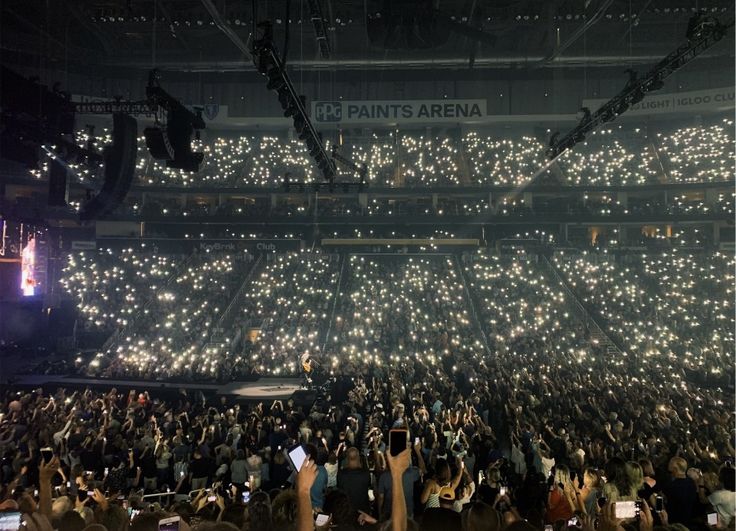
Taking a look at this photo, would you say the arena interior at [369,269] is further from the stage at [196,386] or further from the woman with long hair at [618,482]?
the stage at [196,386]

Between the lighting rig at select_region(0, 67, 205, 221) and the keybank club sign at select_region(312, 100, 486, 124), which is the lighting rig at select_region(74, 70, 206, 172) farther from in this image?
the keybank club sign at select_region(312, 100, 486, 124)

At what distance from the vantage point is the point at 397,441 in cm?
265

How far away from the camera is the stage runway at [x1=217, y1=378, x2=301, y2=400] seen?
13516 millimetres

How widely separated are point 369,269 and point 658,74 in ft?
55.8

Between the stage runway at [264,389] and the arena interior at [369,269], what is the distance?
0.62 feet

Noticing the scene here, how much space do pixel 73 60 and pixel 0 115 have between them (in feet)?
60.6

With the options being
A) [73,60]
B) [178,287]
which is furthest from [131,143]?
[73,60]

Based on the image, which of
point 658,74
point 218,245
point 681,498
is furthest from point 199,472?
point 218,245

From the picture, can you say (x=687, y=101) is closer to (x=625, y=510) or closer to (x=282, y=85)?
(x=282, y=85)

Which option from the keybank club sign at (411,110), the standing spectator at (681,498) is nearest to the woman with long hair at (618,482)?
the standing spectator at (681,498)

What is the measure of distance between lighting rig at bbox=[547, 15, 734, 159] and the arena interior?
0.21 ft

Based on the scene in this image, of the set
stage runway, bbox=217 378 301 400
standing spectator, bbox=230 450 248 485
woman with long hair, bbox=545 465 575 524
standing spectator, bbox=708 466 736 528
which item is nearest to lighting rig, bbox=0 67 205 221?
stage runway, bbox=217 378 301 400

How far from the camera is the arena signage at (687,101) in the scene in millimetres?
25859

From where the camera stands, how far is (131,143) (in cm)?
1241
